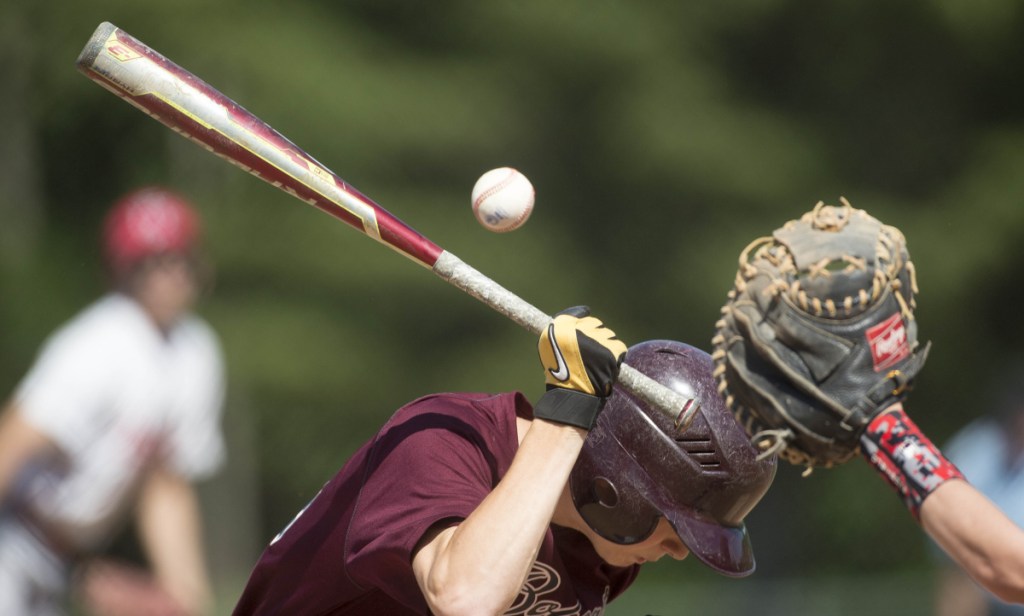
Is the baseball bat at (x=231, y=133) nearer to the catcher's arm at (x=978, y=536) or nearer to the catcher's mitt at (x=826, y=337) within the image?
the catcher's mitt at (x=826, y=337)

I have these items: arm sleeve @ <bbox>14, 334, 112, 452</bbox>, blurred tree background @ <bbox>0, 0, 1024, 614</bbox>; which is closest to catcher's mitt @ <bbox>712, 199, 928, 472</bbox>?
arm sleeve @ <bbox>14, 334, 112, 452</bbox>

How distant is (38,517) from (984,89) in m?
14.0

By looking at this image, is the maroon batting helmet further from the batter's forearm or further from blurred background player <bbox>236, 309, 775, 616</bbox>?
the batter's forearm

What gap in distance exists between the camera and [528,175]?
53.4ft

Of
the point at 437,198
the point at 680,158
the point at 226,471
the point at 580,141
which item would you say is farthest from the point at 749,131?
the point at 226,471

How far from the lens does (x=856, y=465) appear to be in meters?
15.8

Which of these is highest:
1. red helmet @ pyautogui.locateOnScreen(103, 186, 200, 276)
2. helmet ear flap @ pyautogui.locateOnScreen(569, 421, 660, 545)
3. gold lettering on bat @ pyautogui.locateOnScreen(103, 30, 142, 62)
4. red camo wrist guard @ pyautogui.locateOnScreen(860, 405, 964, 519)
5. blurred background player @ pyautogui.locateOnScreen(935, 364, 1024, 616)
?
gold lettering on bat @ pyautogui.locateOnScreen(103, 30, 142, 62)

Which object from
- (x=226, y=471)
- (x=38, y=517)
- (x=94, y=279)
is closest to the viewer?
(x=38, y=517)

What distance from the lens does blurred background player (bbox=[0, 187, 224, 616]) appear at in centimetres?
522

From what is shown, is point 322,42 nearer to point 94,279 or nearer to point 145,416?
point 94,279

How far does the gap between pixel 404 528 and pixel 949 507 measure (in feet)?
4.22

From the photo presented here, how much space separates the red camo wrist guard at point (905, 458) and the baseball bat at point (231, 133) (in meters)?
1.51

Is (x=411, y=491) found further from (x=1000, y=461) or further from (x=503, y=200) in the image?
(x=1000, y=461)

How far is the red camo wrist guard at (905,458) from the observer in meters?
2.56
